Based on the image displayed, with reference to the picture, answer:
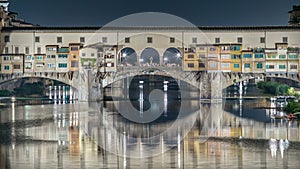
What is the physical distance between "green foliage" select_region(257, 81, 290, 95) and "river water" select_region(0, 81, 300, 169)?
65.2 ft

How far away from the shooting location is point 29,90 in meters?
69.9

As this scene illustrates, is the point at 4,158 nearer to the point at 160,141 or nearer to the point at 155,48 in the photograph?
the point at 160,141

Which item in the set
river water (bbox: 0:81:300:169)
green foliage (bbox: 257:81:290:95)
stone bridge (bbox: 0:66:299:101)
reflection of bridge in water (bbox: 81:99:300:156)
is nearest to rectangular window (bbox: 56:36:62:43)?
stone bridge (bbox: 0:66:299:101)

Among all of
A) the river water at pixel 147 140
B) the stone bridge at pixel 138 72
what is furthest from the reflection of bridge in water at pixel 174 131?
the stone bridge at pixel 138 72

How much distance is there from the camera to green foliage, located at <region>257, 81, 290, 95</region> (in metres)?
63.6

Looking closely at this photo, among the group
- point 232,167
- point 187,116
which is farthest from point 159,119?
point 232,167

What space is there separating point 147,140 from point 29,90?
44.5m

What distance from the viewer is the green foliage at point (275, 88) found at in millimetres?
63562

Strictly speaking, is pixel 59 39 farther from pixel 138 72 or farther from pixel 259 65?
pixel 259 65

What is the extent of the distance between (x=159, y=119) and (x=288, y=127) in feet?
31.4

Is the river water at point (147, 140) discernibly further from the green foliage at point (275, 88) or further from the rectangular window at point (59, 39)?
the green foliage at point (275, 88)

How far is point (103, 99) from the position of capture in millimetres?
58906

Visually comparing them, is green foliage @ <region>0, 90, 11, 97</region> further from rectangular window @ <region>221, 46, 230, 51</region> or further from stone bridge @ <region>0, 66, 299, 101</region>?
rectangular window @ <region>221, 46, 230, 51</region>

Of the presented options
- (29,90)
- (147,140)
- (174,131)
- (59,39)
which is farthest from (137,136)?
(29,90)
